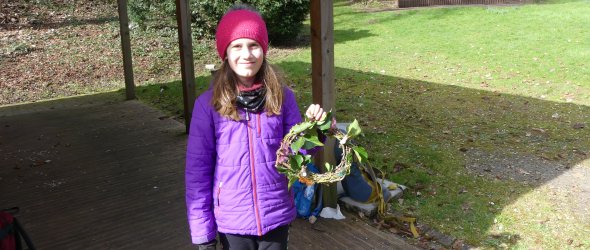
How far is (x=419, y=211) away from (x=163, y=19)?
12.7 metres

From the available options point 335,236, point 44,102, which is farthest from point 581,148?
point 44,102

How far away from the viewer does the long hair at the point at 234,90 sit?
7.61 feet

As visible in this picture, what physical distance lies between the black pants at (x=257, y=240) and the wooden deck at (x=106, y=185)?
5.08ft

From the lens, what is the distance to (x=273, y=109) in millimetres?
2355

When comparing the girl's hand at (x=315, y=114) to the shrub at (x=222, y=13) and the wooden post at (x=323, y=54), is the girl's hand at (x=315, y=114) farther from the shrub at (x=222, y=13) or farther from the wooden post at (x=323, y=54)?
the shrub at (x=222, y=13)

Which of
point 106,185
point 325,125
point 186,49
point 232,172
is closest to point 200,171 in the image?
point 232,172

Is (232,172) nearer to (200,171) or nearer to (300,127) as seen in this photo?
(200,171)

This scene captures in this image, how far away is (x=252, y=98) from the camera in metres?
2.35

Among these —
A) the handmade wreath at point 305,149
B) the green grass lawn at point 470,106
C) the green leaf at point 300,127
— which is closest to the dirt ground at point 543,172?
the green grass lawn at point 470,106

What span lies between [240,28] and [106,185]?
360 cm

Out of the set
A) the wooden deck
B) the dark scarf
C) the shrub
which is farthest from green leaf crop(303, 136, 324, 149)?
the shrub

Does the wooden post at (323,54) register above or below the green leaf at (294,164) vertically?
above

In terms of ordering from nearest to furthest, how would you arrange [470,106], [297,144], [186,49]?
[297,144]
[186,49]
[470,106]

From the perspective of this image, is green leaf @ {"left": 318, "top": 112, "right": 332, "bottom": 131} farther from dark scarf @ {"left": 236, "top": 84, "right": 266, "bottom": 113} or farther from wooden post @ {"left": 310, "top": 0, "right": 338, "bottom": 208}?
wooden post @ {"left": 310, "top": 0, "right": 338, "bottom": 208}
